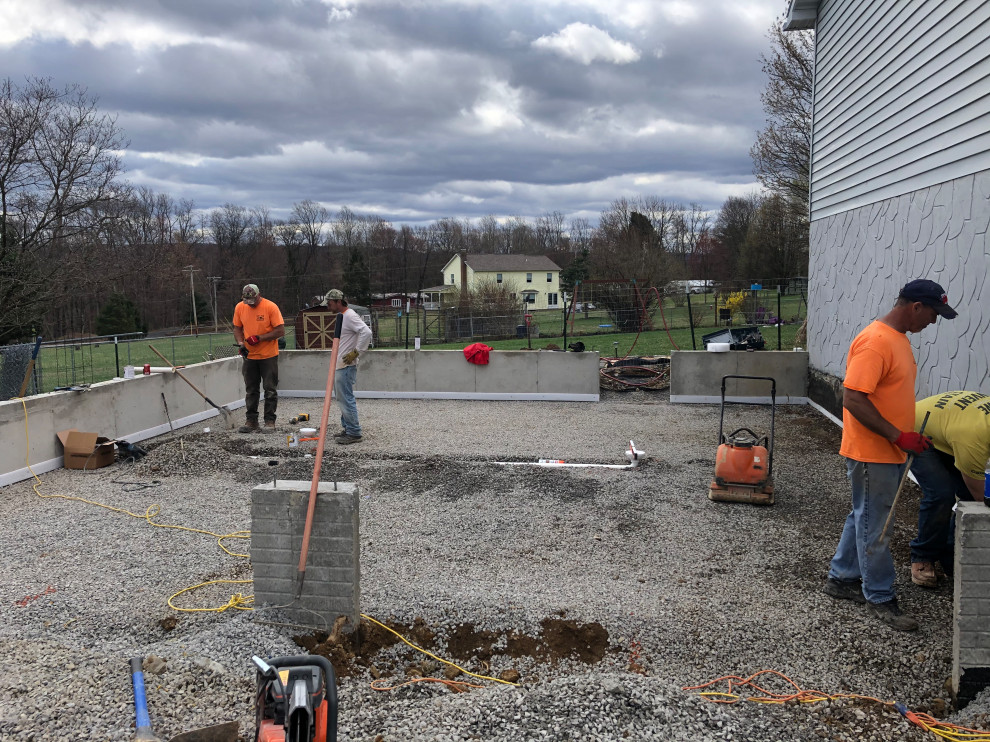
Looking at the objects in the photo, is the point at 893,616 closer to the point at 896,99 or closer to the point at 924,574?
the point at 924,574

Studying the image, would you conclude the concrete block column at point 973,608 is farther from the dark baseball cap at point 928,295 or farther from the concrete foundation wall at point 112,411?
the concrete foundation wall at point 112,411

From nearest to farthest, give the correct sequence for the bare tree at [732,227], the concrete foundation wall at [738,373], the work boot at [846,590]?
the work boot at [846,590]
the concrete foundation wall at [738,373]
the bare tree at [732,227]

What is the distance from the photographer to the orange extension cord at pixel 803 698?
9.78ft

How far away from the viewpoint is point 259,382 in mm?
9703

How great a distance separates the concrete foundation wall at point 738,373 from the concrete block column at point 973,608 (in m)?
8.61

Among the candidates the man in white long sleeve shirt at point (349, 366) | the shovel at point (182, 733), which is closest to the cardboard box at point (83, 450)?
the man in white long sleeve shirt at point (349, 366)

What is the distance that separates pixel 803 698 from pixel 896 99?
7177 mm

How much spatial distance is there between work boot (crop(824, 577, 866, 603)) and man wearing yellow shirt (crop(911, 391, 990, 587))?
51 cm

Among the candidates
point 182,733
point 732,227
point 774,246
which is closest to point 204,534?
point 182,733

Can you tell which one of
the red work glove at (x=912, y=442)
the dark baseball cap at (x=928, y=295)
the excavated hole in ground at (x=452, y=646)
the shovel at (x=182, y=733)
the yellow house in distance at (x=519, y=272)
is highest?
the yellow house in distance at (x=519, y=272)

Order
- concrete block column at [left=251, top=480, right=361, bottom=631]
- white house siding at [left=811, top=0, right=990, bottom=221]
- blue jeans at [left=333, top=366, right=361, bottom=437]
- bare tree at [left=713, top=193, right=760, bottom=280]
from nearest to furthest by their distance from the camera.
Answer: concrete block column at [left=251, top=480, right=361, bottom=631] → white house siding at [left=811, top=0, right=990, bottom=221] → blue jeans at [left=333, top=366, right=361, bottom=437] → bare tree at [left=713, top=193, right=760, bottom=280]

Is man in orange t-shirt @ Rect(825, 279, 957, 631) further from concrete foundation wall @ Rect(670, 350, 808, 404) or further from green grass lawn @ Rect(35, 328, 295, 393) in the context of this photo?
green grass lawn @ Rect(35, 328, 295, 393)

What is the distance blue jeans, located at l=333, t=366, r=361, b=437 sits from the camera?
29.5ft

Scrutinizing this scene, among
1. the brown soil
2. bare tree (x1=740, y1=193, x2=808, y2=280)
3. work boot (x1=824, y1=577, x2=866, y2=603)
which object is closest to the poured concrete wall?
the brown soil
